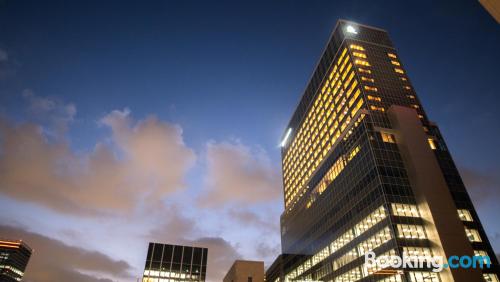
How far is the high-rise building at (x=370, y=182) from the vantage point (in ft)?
221

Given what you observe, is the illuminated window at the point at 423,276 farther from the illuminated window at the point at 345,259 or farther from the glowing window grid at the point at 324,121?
the glowing window grid at the point at 324,121

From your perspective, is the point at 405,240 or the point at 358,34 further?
the point at 358,34

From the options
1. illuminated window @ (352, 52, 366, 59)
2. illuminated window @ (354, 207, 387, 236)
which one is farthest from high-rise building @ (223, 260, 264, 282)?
illuminated window @ (352, 52, 366, 59)

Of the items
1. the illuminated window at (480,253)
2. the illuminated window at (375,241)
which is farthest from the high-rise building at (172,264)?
the illuminated window at (480,253)

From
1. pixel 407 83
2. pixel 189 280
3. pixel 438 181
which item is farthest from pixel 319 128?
pixel 189 280

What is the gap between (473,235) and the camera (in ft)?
228

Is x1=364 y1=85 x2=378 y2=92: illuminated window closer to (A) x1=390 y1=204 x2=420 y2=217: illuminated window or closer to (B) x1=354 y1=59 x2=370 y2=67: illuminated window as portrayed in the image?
(B) x1=354 y1=59 x2=370 y2=67: illuminated window

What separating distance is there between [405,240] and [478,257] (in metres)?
14.9

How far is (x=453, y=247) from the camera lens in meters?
63.9

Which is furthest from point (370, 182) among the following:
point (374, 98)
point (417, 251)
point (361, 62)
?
point (361, 62)

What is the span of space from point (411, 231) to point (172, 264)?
79765mm

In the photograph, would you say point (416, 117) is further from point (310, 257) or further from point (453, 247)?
point (310, 257)

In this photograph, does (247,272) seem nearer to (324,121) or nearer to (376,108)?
(324,121)

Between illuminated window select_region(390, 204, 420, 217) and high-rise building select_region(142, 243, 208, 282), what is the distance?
74.3 m
